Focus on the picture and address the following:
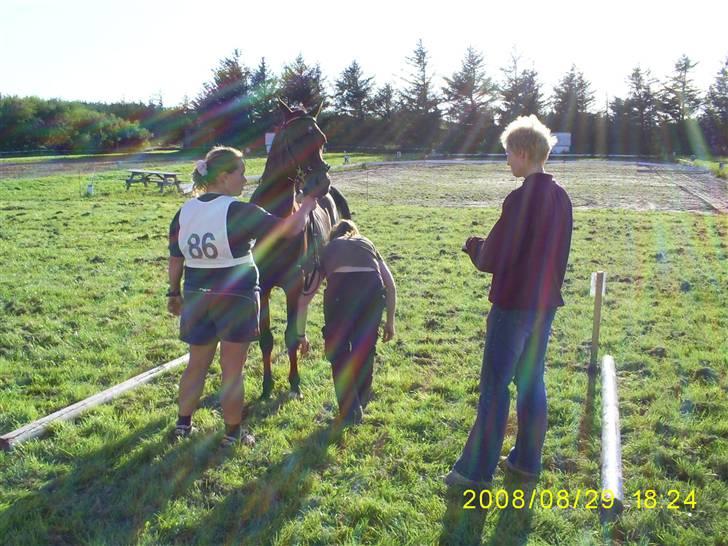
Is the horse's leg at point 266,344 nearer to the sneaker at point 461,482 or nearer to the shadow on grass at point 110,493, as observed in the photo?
the shadow on grass at point 110,493

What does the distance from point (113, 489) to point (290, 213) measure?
7.58ft

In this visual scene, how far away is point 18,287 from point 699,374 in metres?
8.10

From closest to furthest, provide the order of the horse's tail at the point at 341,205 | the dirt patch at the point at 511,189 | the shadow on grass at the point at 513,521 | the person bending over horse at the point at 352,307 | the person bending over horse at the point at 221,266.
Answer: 1. the shadow on grass at the point at 513,521
2. the person bending over horse at the point at 221,266
3. the person bending over horse at the point at 352,307
4. the horse's tail at the point at 341,205
5. the dirt patch at the point at 511,189

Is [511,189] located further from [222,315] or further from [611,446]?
[222,315]

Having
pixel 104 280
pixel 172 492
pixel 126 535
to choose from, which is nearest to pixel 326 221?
pixel 172 492

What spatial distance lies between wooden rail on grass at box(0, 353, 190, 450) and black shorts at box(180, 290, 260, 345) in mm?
1252

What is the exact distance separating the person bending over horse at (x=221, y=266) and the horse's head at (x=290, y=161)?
0.73 m

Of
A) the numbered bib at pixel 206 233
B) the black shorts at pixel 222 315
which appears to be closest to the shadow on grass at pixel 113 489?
the black shorts at pixel 222 315

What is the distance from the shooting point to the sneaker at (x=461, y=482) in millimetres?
3509

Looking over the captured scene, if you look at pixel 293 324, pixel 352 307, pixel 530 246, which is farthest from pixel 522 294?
pixel 293 324

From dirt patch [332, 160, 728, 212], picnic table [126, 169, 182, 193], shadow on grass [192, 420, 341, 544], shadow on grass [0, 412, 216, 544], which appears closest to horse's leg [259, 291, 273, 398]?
shadow on grass [0, 412, 216, 544]

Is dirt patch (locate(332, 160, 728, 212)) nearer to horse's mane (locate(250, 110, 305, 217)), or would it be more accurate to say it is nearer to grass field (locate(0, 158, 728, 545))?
grass field (locate(0, 158, 728, 545))

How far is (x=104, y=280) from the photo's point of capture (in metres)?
8.67

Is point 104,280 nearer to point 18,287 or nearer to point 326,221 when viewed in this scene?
point 18,287
